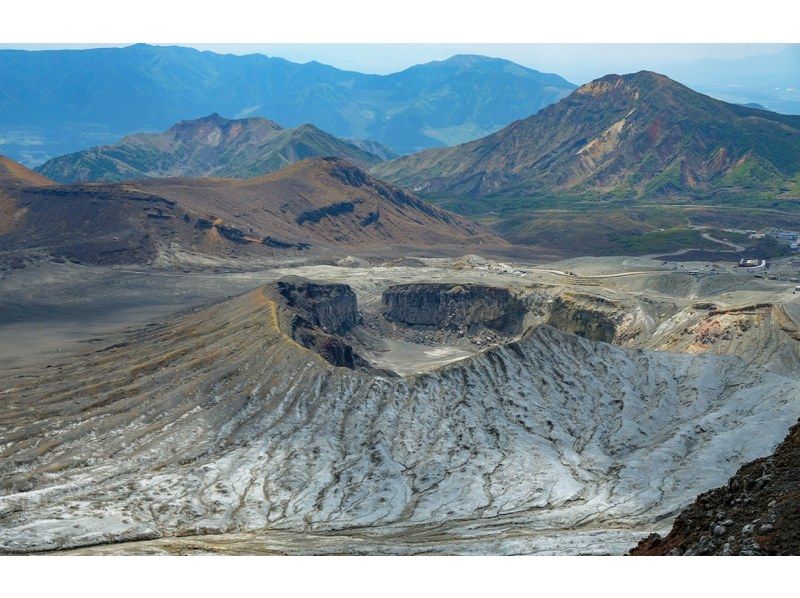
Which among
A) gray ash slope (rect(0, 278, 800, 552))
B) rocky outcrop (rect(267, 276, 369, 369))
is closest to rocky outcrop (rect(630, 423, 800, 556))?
gray ash slope (rect(0, 278, 800, 552))

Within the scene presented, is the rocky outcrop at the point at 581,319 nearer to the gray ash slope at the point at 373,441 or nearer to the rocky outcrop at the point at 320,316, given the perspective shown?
the rocky outcrop at the point at 320,316

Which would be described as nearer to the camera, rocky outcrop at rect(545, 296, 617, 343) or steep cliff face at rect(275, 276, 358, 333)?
steep cliff face at rect(275, 276, 358, 333)

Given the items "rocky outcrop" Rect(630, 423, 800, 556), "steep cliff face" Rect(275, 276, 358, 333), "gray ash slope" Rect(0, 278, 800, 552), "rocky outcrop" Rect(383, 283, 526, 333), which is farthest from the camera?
"rocky outcrop" Rect(383, 283, 526, 333)

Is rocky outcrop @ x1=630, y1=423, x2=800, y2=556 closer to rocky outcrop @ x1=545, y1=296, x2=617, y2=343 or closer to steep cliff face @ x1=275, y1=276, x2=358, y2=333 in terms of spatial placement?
steep cliff face @ x1=275, y1=276, x2=358, y2=333

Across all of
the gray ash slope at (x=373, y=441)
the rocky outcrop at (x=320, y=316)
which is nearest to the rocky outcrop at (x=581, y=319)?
the rocky outcrop at (x=320, y=316)

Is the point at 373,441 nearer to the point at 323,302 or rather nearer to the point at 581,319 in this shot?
the point at 323,302
